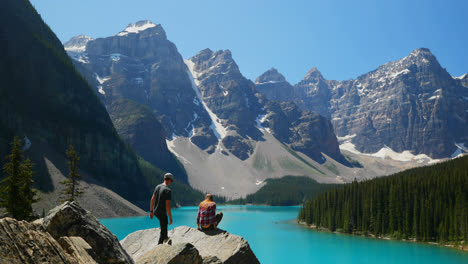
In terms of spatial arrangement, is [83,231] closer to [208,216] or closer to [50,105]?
[208,216]

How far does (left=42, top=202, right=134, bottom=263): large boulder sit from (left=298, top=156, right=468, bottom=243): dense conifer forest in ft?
231

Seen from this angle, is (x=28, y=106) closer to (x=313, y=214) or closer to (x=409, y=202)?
(x=313, y=214)

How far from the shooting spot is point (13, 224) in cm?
641

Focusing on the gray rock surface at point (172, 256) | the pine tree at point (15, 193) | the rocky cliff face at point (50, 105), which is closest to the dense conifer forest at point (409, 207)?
the gray rock surface at point (172, 256)

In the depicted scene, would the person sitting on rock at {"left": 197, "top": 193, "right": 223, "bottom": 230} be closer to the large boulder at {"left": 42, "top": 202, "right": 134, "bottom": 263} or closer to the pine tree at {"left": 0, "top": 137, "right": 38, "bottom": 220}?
the large boulder at {"left": 42, "top": 202, "right": 134, "bottom": 263}

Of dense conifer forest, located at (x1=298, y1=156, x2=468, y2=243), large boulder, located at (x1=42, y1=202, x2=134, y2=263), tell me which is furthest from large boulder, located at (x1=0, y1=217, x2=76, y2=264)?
dense conifer forest, located at (x1=298, y1=156, x2=468, y2=243)

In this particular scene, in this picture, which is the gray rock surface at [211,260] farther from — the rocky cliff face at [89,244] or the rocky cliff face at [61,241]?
the rocky cliff face at [61,241]

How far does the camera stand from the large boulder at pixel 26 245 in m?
5.90

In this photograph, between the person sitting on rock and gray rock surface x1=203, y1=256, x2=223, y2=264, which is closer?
gray rock surface x1=203, y1=256, x2=223, y2=264

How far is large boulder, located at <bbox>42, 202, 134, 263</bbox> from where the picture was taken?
9578 millimetres

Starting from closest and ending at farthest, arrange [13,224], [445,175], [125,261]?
[13,224] < [125,261] < [445,175]

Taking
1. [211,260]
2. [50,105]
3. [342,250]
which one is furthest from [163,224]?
[50,105]

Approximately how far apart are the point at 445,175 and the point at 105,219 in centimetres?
8912

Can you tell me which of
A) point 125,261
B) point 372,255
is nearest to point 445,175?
point 372,255
